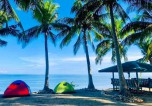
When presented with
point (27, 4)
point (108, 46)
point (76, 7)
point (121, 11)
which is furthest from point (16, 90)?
point (108, 46)

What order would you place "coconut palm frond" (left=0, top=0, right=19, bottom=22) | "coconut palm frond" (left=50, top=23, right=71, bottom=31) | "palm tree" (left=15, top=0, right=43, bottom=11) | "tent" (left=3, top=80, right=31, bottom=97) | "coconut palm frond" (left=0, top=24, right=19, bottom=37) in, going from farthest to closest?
1. "coconut palm frond" (left=50, top=23, right=71, bottom=31)
2. "coconut palm frond" (left=0, top=24, right=19, bottom=37)
3. "tent" (left=3, top=80, right=31, bottom=97)
4. "coconut palm frond" (left=0, top=0, right=19, bottom=22)
5. "palm tree" (left=15, top=0, right=43, bottom=11)

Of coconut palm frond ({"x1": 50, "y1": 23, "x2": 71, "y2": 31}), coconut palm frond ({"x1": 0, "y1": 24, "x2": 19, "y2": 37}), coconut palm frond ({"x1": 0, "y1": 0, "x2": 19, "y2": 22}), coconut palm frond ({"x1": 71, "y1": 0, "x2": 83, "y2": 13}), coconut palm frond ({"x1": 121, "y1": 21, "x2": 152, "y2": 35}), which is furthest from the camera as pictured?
coconut palm frond ({"x1": 50, "y1": 23, "x2": 71, "y2": 31})

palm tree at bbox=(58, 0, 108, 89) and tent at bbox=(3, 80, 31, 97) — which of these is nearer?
tent at bbox=(3, 80, 31, 97)

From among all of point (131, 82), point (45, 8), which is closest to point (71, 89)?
point (131, 82)

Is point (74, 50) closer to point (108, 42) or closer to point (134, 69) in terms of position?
point (108, 42)

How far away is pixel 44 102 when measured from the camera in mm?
14906

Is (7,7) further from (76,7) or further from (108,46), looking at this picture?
(108,46)

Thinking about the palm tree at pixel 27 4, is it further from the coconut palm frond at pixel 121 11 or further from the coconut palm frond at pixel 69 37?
the coconut palm frond at pixel 69 37

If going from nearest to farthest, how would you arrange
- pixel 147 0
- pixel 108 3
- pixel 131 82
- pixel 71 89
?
pixel 147 0, pixel 108 3, pixel 131 82, pixel 71 89

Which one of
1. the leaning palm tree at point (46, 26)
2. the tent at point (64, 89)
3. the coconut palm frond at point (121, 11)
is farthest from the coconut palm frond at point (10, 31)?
the coconut palm frond at point (121, 11)

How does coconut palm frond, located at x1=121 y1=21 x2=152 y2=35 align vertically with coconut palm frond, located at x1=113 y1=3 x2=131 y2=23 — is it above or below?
below

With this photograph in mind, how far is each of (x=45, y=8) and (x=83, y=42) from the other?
449 centimetres

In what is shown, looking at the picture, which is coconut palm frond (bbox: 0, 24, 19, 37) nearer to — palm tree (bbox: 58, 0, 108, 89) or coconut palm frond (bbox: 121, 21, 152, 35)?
palm tree (bbox: 58, 0, 108, 89)

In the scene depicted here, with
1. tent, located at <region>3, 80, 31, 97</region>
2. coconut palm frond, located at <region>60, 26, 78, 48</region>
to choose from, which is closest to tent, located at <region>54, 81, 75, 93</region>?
tent, located at <region>3, 80, 31, 97</region>
